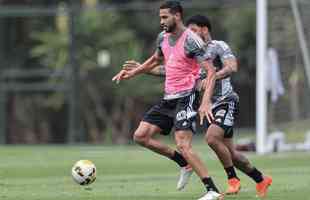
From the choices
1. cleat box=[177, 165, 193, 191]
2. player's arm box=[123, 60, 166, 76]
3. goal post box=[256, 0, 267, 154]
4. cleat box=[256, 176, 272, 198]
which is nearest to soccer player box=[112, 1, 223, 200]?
player's arm box=[123, 60, 166, 76]

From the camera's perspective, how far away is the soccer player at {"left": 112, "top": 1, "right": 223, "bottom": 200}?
488 inches

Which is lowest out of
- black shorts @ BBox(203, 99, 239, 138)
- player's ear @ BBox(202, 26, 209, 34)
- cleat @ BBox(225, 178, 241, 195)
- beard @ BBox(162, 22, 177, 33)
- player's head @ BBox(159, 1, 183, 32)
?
cleat @ BBox(225, 178, 241, 195)

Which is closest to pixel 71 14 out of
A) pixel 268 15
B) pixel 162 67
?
pixel 268 15

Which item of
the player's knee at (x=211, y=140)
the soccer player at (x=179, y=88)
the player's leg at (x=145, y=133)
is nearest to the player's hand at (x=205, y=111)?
the soccer player at (x=179, y=88)

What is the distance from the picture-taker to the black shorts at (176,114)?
12766mm

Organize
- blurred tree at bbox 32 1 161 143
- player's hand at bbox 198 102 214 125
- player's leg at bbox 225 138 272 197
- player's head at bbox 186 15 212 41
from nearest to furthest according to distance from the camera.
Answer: player's hand at bbox 198 102 214 125 → player's leg at bbox 225 138 272 197 → player's head at bbox 186 15 212 41 → blurred tree at bbox 32 1 161 143

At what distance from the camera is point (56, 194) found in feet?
44.1

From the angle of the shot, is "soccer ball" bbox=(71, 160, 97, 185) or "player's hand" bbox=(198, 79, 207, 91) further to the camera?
"soccer ball" bbox=(71, 160, 97, 185)

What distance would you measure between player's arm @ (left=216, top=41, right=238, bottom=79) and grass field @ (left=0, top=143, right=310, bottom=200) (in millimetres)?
1512

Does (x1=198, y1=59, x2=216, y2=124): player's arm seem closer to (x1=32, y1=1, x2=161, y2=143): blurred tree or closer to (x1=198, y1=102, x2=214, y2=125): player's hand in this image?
(x1=198, y1=102, x2=214, y2=125): player's hand

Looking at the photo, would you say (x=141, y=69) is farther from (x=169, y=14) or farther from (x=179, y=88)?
(x=169, y=14)

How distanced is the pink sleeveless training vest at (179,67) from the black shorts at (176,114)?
0.15 metres

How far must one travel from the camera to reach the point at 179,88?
43.1 feet

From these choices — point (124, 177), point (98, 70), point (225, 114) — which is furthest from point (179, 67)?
point (98, 70)
